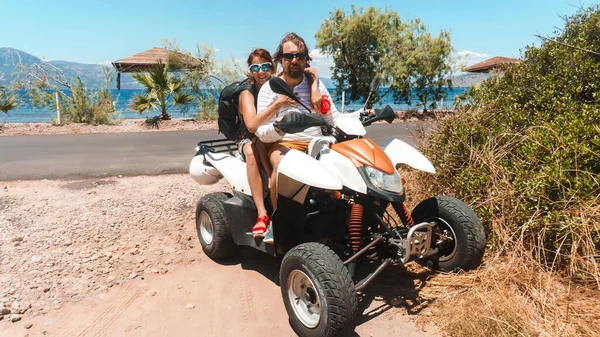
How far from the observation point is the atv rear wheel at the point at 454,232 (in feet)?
10.7

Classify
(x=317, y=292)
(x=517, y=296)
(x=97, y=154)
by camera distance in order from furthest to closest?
(x=97, y=154)
(x=517, y=296)
(x=317, y=292)

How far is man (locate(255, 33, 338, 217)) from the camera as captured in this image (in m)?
3.24

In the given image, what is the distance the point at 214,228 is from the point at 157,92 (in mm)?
13085

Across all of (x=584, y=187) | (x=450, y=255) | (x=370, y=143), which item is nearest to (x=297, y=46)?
(x=370, y=143)

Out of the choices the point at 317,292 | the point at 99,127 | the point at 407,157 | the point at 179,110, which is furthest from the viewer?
the point at 179,110

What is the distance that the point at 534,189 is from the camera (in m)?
3.53

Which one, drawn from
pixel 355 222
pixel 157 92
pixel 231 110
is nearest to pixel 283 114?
pixel 231 110

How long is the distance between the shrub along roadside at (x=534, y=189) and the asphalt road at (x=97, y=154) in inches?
48.5

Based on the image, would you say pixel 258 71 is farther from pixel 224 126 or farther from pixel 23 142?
pixel 23 142

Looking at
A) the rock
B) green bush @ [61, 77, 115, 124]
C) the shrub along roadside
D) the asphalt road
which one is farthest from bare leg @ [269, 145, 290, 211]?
green bush @ [61, 77, 115, 124]

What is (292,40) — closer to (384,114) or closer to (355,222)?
(384,114)

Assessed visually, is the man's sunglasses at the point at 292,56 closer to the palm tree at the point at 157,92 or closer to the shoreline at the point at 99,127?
the shoreline at the point at 99,127

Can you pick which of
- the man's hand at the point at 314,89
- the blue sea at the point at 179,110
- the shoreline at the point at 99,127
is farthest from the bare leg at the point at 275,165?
the shoreline at the point at 99,127

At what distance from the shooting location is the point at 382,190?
2842 mm
